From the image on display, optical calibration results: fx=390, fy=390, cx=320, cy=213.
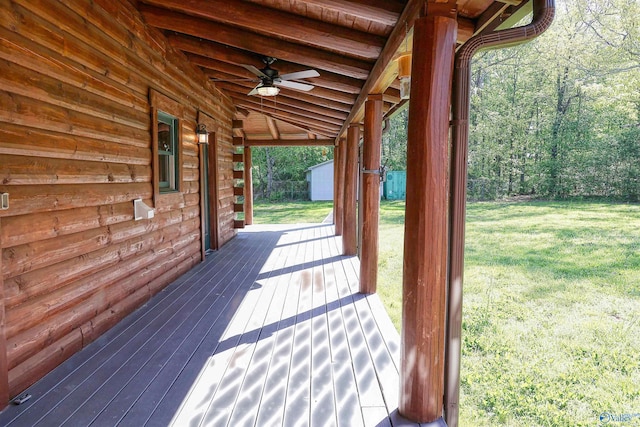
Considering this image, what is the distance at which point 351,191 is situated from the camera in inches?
224

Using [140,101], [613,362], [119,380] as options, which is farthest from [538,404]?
[140,101]

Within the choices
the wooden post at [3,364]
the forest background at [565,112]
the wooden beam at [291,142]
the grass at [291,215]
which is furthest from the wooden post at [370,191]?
the forest background at [565,112]

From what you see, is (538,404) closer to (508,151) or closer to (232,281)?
(232,281)

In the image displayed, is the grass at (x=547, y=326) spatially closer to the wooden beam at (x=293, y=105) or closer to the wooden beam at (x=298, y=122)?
the wooden beam at (x=293, y=105)

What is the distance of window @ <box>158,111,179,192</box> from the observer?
15.3ft

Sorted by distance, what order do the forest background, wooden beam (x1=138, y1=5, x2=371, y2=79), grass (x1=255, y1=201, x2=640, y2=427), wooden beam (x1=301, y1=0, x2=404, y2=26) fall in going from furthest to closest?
the forest background < wooden beam (x1=138, y1=5, x2=371, y2=79) < grass (x1=255, y1=201, x2=640, y2=427) < wooden beam (x1=301, y1=0, x2=404, y2=26)

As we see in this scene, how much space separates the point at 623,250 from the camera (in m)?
7.16

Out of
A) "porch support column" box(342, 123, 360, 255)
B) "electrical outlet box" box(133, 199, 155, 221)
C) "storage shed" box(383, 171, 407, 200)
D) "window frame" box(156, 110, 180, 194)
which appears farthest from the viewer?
"storage shed" box(383, 171, 407, 200)

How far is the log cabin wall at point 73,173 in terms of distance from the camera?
2127 mm

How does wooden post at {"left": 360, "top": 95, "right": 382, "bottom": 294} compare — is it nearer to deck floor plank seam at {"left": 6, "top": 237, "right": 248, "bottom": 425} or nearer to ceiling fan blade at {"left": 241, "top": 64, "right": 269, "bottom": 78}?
ceiling fan blade at {"left": 241, "top": 64, "right": 269, "bottom": 78}

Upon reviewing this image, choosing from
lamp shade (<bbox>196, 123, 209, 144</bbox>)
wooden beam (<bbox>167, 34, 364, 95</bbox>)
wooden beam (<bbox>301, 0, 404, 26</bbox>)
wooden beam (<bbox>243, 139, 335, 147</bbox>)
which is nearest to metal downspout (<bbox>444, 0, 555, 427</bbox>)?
wooden beam (<bbox>301, 0, 404, 26</bbox>)

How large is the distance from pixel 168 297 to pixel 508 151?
61.6ft

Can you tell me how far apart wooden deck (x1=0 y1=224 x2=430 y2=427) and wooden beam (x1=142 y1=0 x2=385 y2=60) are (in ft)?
7.27

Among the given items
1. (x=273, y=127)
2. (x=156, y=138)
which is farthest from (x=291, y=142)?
(x=156, y=138)
